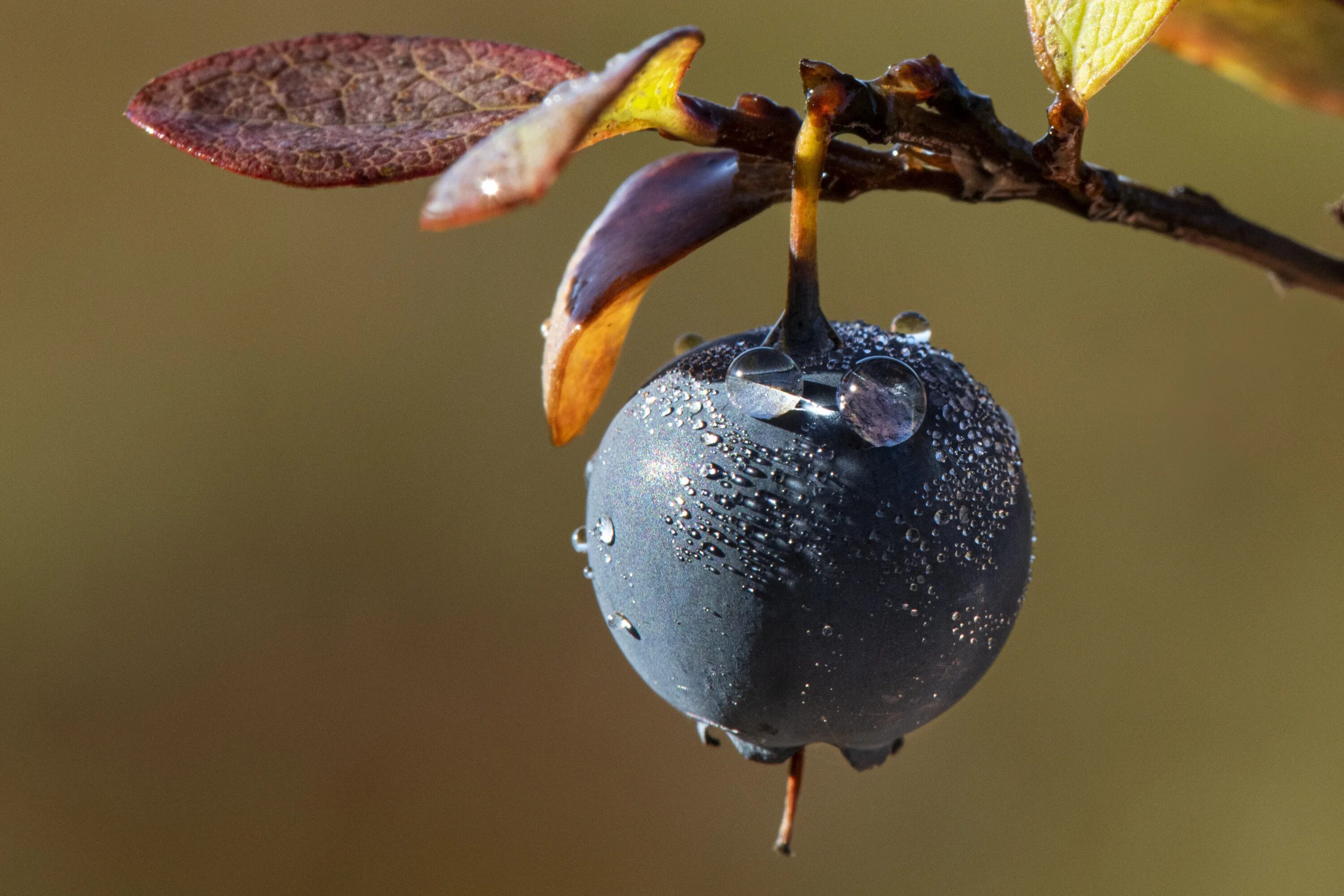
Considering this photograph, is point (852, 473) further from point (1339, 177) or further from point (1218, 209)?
point (1339, 177)

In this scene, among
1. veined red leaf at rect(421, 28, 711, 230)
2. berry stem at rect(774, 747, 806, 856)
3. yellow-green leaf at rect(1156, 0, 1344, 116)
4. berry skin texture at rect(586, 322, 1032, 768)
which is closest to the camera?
veined red leaf at rect(421, 28, 711, 230)

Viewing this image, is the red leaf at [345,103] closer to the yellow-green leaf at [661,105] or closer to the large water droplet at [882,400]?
the yellow-green leaf at [661,105]

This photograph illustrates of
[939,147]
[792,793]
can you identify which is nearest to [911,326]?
[939,147]

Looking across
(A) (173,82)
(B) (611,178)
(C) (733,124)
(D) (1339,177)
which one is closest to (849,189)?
(C) (733,124)

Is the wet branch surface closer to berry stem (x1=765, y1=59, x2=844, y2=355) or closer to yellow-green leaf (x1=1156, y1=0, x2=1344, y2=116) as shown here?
berry stem (x1=765, y1=59, x2=844, y2=355)

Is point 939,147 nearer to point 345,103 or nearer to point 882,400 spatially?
point 882,400

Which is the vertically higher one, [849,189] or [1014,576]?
[849,189]

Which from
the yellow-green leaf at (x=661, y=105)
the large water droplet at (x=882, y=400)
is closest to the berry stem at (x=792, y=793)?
the large water droplet at (x=882, y=400)

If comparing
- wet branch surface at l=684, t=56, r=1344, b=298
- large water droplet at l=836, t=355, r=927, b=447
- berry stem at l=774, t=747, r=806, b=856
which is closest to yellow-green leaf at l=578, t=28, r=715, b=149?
wet branch surface at l=684, t=56, r=1344, b=298
